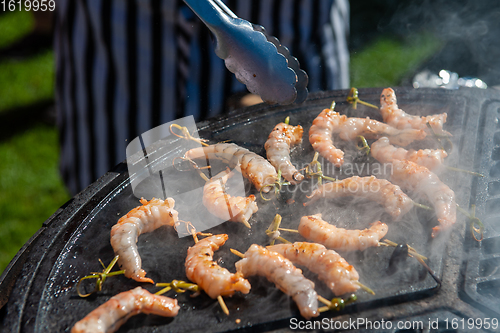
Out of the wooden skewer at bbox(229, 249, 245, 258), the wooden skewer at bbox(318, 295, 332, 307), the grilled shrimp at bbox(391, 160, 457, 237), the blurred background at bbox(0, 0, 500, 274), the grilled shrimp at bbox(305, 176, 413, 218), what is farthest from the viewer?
the blurred background at bbox(0, 0, 500, 274)

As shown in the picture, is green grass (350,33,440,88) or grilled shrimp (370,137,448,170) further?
green grass (350,33,440,88)

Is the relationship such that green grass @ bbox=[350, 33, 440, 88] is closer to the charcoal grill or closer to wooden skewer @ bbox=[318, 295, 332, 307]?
the charcoal grill

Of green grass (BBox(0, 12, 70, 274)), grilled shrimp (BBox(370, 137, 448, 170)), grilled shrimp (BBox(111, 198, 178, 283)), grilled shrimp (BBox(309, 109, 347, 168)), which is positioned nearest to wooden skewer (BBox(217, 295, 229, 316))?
grilled shrimp (BBox(111, 198, 178, 283))

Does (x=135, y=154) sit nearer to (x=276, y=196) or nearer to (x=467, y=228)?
(x=276, y=196)

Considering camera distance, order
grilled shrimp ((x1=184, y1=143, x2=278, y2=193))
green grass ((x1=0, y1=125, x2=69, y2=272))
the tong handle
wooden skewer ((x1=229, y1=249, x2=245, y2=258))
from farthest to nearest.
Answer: green grass ((x1=0, y1=125, x2=69, y2=272)), grilled shrimp ((x1=184, y1=143, x2=278, y2=193)), wooden skewer ((x1=229, y1=249, x2=245, y2=258)), the tong handle

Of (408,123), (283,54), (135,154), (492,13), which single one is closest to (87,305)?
(135,154)

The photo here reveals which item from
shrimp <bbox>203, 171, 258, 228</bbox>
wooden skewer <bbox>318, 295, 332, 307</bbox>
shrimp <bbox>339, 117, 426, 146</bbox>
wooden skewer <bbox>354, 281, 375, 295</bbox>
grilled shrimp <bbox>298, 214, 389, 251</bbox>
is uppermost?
shrimp <bbox>339, 117, 426, 146</bbox>

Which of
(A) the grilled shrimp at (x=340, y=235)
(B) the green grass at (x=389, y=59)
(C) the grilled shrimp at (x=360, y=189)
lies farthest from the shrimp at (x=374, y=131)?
(B) the green grass at (x=389, y=59)
